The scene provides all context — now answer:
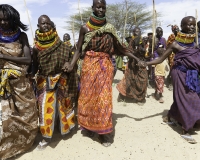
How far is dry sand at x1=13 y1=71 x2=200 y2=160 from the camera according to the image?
11.1 feet

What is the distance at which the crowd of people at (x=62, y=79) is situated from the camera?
10.7 ft

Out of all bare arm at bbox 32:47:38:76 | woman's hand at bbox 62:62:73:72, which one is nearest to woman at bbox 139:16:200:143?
woman's hand at bbox 62:62:73:72

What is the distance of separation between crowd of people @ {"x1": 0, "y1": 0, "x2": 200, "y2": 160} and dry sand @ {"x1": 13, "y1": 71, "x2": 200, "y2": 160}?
139mm

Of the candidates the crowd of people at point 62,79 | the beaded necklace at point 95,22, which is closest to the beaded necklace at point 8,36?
the crowd of people at point 62,79

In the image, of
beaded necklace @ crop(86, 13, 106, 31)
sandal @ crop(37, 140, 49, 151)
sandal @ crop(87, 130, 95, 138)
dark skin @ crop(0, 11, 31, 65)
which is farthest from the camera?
sandal @ crop(87, 130, 95, 138)

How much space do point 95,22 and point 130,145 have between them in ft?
6.63

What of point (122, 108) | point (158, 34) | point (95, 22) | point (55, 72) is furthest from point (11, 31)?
point (158, 34)

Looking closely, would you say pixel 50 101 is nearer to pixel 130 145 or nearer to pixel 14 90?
pixel 14 90

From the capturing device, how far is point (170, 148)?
358 centimetres

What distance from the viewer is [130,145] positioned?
3703mm

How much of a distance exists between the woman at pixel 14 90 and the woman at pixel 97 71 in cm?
68

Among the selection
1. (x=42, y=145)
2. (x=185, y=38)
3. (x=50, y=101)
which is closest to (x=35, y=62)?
(x=50, y=101)

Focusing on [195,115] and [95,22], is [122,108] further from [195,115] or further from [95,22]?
[95,22]

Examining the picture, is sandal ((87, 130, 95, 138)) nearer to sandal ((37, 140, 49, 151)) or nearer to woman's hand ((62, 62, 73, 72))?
sandal ((37, 140, 49, 151))
